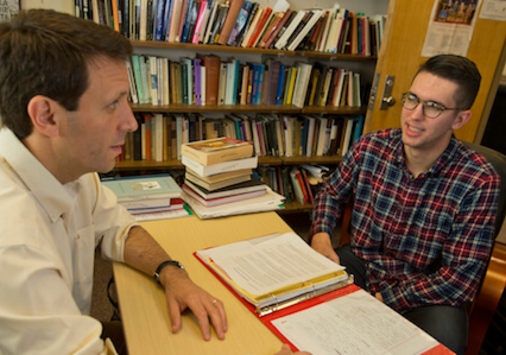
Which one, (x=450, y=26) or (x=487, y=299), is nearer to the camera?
(x=487, y=299)

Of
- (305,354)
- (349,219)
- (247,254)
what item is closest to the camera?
(305,354)

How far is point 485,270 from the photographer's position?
1384mm

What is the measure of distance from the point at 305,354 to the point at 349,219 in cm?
98

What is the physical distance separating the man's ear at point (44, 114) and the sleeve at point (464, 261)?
1.25m

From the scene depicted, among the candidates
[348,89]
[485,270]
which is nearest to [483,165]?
[485,270]

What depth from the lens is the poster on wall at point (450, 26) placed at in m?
2.43

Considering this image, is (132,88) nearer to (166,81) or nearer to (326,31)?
(166,81)

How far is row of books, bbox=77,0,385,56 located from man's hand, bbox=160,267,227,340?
1.80 metres

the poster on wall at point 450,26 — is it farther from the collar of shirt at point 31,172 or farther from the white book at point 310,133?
the collar of shirt at point 31,172

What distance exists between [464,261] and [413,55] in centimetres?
158

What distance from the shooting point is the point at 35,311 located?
68 cm

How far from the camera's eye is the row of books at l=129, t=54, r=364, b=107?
8.10 feet

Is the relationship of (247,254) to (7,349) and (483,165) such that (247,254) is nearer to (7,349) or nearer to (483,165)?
(7,349)

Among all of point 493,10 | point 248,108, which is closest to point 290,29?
point 248,108
